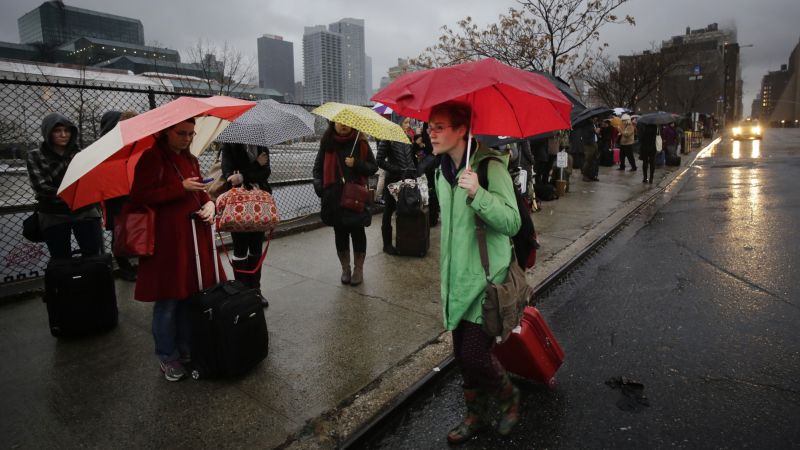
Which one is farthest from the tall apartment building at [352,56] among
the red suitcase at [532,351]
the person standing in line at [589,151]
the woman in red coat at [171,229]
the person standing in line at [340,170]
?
the red suitcase at [532,351]

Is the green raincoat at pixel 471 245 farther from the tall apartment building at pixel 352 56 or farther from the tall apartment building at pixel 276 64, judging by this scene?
the tall apartment building at pixel 276 64

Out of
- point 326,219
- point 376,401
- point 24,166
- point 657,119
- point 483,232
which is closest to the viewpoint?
point 483,232

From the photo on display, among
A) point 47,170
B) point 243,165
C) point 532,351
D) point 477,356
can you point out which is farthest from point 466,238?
point 47,170

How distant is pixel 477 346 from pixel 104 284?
3.24 meters

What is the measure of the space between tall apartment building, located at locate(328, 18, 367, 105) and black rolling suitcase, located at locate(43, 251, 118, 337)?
82862 mm

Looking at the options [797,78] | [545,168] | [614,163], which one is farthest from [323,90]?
[797,78]

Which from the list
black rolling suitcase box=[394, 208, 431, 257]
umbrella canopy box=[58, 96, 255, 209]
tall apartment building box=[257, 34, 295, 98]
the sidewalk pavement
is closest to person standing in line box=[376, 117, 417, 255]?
black rolling suitcase box=[394, 208, 431, 257]

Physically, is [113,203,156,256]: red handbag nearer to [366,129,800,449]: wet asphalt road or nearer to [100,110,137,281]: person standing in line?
[100,110,137,281]: person standing in line

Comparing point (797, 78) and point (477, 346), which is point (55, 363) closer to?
point (477, 346)

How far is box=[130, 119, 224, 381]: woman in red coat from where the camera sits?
Result: 2.90 m

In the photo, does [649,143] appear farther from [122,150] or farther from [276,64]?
[276,64]

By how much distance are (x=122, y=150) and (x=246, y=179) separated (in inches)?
56.4

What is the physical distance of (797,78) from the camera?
138625 millimetres

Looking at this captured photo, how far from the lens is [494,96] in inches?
97.7
